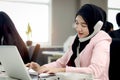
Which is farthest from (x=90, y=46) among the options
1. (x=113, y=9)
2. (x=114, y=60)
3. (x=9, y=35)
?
(x=113, y=9)

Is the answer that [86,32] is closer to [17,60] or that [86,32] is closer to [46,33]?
[17,60]

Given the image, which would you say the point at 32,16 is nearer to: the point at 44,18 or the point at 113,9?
the point at 44,18

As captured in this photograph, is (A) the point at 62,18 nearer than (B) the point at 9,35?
No

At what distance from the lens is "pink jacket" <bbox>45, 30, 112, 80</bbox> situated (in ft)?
4.94

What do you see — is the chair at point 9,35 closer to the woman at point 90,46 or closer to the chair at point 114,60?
the woman at point 90,46

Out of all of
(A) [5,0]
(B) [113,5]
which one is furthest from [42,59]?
(B) [113,5]

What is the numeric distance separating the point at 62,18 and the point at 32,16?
2.28 feet

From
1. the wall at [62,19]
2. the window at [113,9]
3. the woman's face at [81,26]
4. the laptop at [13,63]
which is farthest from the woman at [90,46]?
the window at [113,9]

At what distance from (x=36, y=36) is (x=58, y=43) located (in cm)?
55

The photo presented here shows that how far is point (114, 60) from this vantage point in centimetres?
185

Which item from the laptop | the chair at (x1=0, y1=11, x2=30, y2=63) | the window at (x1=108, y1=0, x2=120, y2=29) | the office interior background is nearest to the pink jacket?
the laptop

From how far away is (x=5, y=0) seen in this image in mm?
4898

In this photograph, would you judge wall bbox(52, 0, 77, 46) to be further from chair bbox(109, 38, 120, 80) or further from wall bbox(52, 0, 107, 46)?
chair bbox(109, 38, 120, 80)

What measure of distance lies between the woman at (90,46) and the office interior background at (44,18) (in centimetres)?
329
